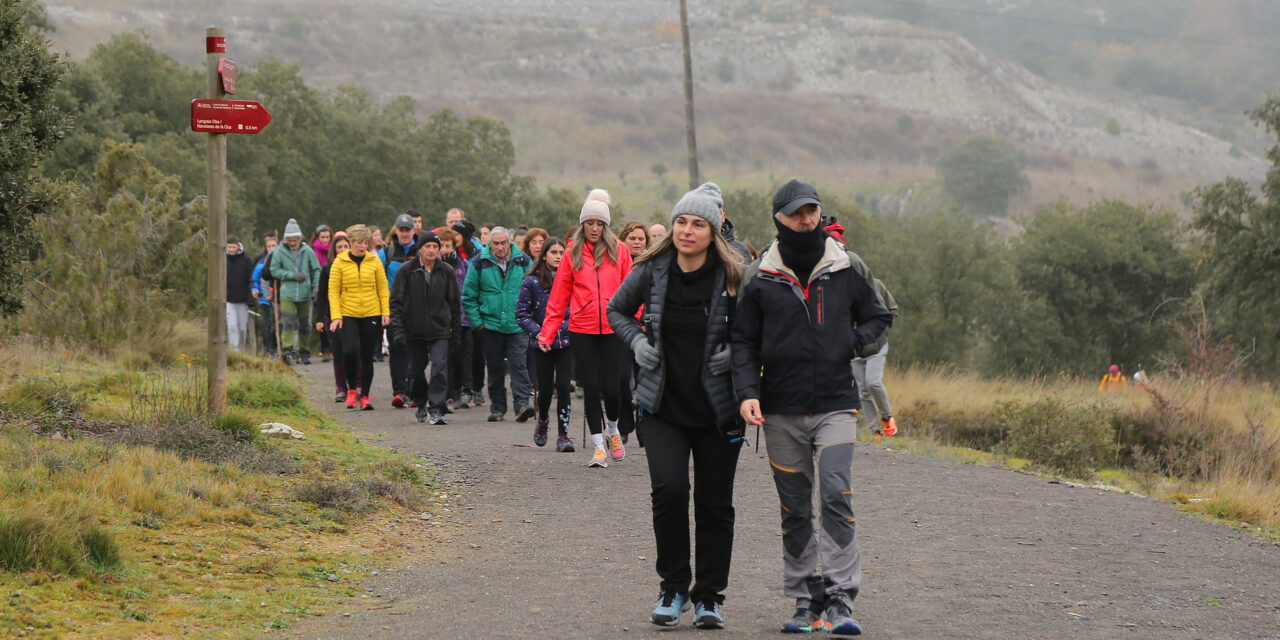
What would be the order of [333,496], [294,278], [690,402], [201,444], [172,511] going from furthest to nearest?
[294,278], [201,444], [333,496], [172,511], [690,402]

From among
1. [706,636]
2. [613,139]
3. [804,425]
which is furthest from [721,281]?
[613,139]

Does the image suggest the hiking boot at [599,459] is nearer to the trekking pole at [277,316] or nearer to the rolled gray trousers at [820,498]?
the rolled gray trousers at [820,498]

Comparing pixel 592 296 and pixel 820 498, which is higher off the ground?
pixel 592 296

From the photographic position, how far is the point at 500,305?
43.9 feet

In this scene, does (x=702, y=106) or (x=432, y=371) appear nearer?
(x=432, y=371)

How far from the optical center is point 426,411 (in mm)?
13867

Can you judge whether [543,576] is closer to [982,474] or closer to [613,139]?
[982,474]

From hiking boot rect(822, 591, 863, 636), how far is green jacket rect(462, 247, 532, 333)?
799 cm

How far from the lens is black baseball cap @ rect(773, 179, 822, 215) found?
586 cm

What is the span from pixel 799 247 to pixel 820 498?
1.16m

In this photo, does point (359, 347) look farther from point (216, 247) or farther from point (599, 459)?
point (599, 459)

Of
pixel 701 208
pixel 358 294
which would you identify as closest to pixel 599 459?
pixel 358 294

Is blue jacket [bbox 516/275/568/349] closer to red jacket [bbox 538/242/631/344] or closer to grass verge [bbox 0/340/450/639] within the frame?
red jacket [bbox 538/242/631/344]

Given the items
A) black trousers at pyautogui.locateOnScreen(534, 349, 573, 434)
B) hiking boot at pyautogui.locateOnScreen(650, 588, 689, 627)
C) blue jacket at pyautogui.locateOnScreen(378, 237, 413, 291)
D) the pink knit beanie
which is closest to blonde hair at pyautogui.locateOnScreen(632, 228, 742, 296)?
hiking boot at pyautogui.locateOnScreen(650, 588, 689, 627)
